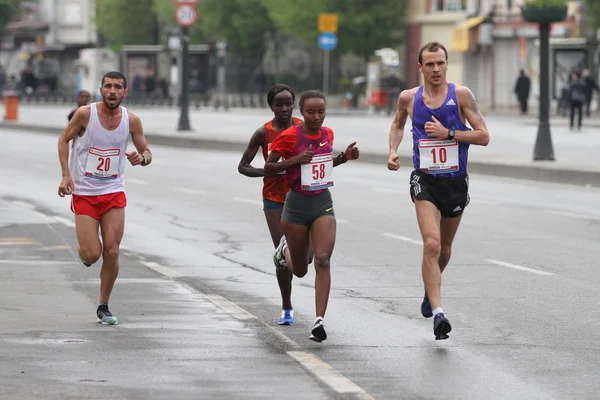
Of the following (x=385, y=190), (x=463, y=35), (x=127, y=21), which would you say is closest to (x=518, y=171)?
(x=385, y=190)

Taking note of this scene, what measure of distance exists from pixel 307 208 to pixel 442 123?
1002 mm

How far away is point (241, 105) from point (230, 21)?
357 inches

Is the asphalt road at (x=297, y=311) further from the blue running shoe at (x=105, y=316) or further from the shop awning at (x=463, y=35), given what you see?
the shop awning at (x=463, y=35)

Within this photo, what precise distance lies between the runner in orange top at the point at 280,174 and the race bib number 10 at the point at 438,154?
0.82 m

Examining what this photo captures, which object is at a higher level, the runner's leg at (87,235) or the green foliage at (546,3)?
the green foliage at (546,3)

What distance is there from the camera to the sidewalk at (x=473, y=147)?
2658cm

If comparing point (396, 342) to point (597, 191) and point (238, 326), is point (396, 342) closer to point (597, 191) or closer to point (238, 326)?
point (238, 326)

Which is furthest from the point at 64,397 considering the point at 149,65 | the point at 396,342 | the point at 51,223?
the point at 149,65

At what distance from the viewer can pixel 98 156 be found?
414 inches

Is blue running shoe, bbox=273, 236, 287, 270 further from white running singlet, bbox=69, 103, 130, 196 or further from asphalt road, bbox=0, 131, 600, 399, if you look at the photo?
white running singlet, bbox=69, 103, 130, 196

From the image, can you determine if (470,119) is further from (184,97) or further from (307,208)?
(184,97)

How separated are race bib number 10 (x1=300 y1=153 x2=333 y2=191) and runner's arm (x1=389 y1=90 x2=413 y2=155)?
62cm

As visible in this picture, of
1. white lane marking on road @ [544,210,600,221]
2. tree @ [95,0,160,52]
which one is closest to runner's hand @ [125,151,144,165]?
white lane marking on road @ [544,210,600,221]

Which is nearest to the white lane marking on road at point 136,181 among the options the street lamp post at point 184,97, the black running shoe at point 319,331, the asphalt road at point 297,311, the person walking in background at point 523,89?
the asphalt road at point 297,311
